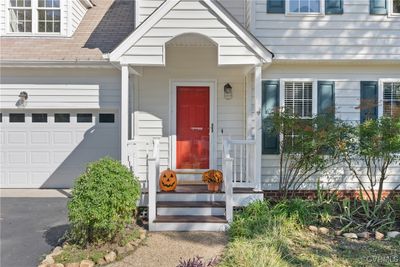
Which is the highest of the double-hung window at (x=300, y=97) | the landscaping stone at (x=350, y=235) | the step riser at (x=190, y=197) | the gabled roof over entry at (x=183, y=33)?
the gabled roof over entry at (x=183, y=33)

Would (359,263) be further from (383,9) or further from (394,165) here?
(383,9)

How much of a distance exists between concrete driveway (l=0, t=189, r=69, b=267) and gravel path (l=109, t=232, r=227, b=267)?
1453 mm

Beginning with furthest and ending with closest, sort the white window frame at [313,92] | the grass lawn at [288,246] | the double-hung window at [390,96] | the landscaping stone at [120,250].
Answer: the double-hung window at [390,96] < the white window frame at [313,92] < the landscaping stone at [120,250] < the grass lawn at [288,246]

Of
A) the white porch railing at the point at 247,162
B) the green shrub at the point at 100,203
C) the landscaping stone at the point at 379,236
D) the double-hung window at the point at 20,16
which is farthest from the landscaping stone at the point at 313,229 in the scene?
the double-hung window at the point at 20,16

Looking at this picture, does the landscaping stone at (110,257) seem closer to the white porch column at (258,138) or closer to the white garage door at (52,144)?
the white porch column at (258,138)

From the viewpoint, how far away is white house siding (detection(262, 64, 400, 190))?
8258mm

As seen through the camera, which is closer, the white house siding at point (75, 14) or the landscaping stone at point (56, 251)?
the landscaping stone at point (56, 251)

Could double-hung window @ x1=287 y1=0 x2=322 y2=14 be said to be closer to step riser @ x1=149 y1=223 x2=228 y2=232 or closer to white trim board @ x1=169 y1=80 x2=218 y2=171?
white trim board @ x1=169 y1=80 x2=218 y2=171

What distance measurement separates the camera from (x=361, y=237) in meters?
6.09

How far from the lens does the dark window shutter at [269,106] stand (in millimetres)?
8156

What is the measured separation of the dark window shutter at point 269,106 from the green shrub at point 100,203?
3714 millimetres

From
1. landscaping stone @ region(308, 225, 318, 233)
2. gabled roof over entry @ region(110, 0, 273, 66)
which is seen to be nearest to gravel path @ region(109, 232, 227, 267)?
landscaping stone @ region(308, 225, 318, 233)

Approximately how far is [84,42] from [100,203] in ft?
19.4

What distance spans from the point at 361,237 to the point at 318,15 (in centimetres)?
492
